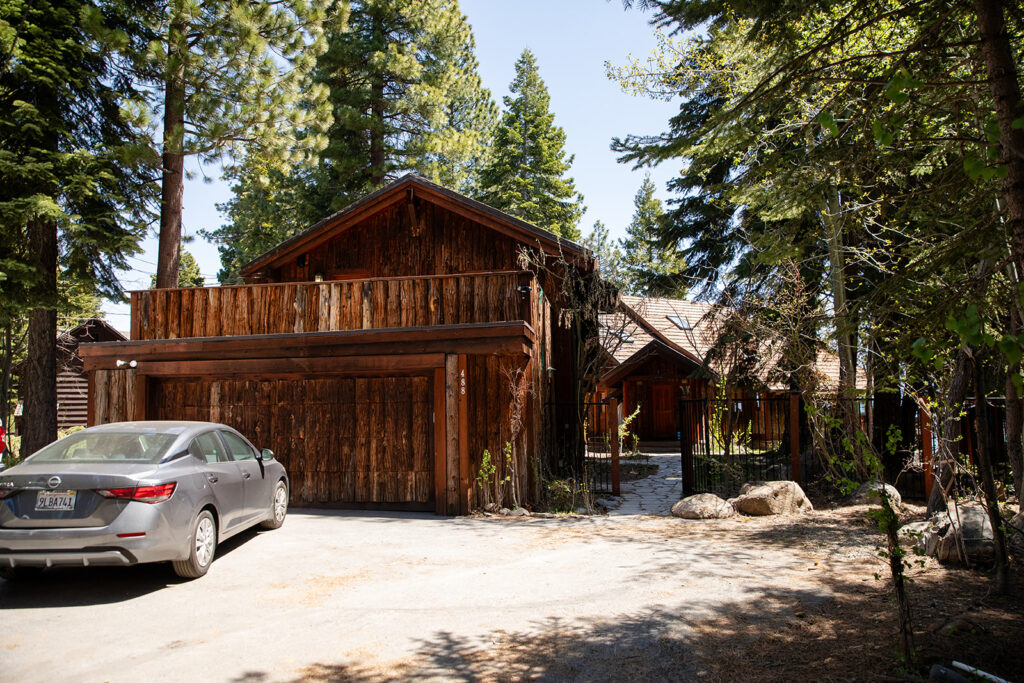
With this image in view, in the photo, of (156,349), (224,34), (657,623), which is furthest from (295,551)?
(224,34)

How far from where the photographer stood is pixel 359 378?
1181cm

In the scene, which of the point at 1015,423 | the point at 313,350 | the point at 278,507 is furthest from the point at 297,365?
the point at 1015,423

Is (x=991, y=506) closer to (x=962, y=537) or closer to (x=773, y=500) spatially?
(x=962, y=537)

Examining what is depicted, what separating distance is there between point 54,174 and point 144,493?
12.2m

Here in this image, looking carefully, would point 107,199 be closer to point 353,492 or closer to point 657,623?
point 353,492

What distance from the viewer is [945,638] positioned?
4.88 m

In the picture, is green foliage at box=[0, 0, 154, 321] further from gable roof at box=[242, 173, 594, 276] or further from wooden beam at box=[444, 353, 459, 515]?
wooden beam at box=[444, 353, 459, 515]

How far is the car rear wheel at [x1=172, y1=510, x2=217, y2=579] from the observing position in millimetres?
6824

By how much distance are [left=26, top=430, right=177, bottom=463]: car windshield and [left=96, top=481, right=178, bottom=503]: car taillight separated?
1.41ft

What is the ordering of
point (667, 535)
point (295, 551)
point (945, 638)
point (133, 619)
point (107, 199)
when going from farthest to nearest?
point (107, 199) → point (667, 535) → point (295, 551) → point (133, 619) → point (945, 638)

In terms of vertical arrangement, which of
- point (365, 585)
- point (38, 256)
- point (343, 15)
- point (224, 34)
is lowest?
point (365, 585)

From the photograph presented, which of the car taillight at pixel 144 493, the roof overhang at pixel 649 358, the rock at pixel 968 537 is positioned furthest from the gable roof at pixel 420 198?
the roof overhang at pixel 649 358

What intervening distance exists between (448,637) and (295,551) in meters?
3.72

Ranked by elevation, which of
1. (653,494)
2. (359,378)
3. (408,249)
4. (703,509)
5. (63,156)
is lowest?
(653,494)
